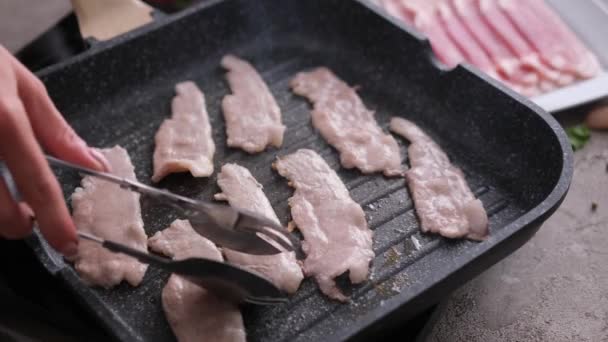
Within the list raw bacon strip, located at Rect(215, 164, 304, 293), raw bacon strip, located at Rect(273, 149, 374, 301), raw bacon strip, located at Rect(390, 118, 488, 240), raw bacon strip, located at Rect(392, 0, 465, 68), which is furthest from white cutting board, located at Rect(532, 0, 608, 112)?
raw bacon strip, located at Rect(215, 164, 304, 293)

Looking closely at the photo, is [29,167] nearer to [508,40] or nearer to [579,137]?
[579,137]

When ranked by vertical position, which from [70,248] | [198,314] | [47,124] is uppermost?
[47,124]

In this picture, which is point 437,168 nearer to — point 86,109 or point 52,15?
point 86,109

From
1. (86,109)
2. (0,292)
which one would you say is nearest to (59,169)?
(86,109)

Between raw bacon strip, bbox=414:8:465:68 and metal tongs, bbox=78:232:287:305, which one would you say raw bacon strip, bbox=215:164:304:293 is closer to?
metal tongs, bbox=78:232:287:305

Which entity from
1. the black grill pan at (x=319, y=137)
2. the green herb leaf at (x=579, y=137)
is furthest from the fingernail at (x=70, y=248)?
the green herb leaf at (x=579, y=137)

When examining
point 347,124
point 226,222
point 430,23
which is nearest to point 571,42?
point 430,23
